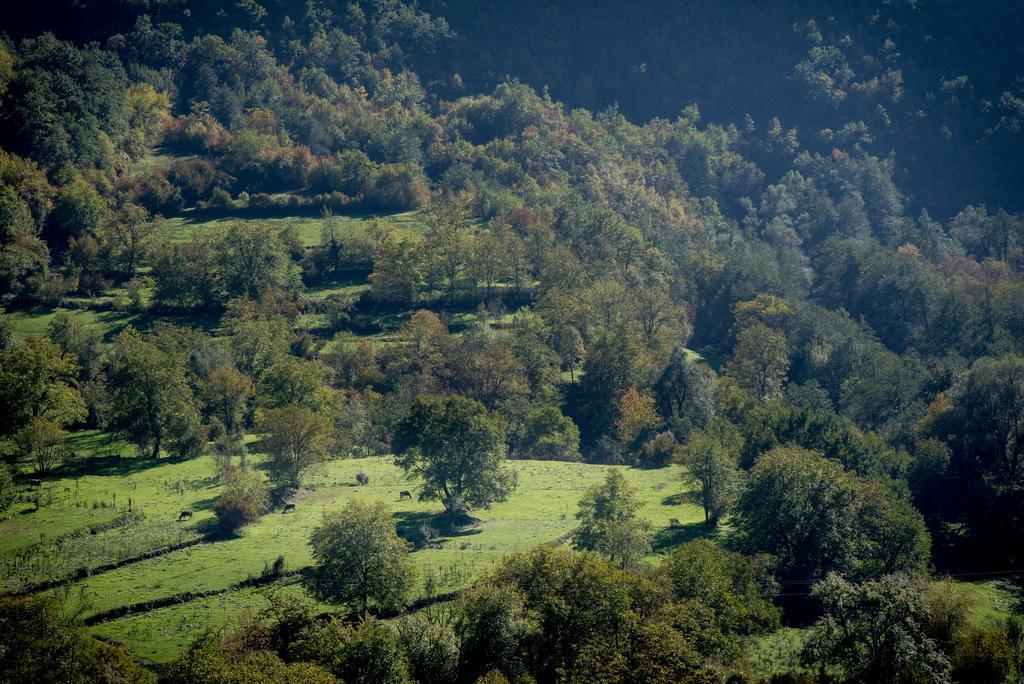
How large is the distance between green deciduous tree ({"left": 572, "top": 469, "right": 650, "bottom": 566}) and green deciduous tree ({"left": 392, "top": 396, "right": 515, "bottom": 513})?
37.1 feet

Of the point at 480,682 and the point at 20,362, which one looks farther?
the point at 20,362

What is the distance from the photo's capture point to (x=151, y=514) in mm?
80625

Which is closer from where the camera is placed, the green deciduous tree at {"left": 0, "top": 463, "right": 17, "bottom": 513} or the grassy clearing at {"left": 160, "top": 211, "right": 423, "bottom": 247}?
the green deciduous tree at {"left": 0, "top": 463, "right": 17, "bottom": 513}

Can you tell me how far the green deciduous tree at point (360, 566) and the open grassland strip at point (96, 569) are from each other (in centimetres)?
1672

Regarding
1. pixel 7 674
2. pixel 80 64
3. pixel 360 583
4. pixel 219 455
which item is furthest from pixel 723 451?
pixel 80 64

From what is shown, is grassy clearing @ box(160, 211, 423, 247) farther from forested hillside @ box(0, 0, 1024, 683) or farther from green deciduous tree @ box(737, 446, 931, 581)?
green deciduous tree @ box(737, 446, 931, 581)

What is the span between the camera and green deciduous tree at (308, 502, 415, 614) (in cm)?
6431

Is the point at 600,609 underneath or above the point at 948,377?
underneath

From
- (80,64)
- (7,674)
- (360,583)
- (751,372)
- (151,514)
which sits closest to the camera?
(7,674)

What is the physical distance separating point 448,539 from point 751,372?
7800 centimetres

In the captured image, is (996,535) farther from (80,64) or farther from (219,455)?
(80,64)

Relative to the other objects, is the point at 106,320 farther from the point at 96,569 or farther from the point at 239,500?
the point at 96,569

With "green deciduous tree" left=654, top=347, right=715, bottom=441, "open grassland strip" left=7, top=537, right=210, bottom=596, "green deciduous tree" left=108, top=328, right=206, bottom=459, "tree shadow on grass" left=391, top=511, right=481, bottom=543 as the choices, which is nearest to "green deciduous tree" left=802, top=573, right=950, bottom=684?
"tree shadow on grass" left=391, top=511, right=481, bottom=543

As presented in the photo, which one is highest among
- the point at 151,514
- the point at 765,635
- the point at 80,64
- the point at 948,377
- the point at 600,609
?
the point at 80,64
